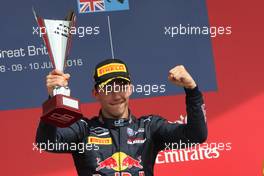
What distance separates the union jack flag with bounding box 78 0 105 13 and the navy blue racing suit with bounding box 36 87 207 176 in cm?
88

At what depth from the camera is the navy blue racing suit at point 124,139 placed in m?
1.68

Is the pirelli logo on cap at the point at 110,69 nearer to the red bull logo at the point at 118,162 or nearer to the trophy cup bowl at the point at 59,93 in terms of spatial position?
the trophy cup bowl at the point at 59,93

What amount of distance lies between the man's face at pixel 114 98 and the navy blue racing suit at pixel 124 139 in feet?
0.08

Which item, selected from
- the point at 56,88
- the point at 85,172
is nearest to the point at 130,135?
the point at 85,172

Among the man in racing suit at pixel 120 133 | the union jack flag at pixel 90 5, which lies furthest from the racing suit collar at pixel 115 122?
the union jack flag at pixel 90 5

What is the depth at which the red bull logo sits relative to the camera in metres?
1.70

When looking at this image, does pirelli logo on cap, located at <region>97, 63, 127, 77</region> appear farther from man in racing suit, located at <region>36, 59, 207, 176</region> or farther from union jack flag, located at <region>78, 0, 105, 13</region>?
union jack flag, located at <region>78, 0, 105, 13</region>

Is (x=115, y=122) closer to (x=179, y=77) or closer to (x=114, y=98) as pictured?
(x=114, y=98)

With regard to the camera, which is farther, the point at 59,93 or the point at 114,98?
the point at 114,98

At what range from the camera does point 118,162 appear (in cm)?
170

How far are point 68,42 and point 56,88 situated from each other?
0.25 meters

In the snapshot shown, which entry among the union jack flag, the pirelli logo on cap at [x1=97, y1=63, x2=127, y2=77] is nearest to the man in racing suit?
the pirelli logo on cap at [x1=97, y1=63, x2=127, y2=77]

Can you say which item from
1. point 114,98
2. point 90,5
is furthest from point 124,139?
point 90,5

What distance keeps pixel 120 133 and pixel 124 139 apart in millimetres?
22
